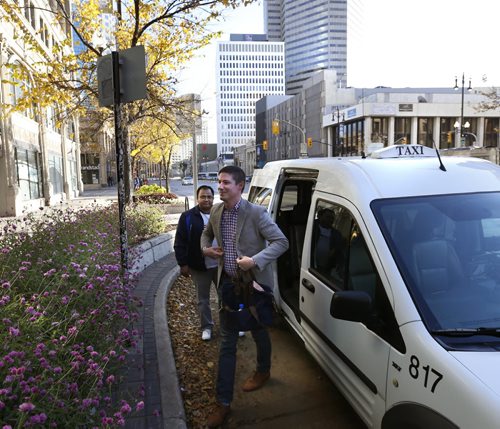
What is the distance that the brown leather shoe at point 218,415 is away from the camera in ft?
11.3

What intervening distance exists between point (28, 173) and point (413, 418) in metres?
25.5

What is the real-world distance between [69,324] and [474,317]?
104 inches

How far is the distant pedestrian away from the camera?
4941 mm

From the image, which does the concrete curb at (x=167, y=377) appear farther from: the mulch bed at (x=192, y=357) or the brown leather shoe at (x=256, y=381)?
the brown leather shoe at (x=256, y=381)

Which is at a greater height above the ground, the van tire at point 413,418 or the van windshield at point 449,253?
the van windshield at point 449,253

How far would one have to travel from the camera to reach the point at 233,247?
375cm

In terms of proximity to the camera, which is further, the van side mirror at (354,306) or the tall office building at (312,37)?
the tall office building at (312,37)

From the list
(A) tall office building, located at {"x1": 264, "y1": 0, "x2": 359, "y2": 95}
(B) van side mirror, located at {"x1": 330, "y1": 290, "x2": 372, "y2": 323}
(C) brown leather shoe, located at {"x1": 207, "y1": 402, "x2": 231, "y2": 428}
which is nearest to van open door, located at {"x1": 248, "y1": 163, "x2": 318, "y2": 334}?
(C) brown leather shoe, located at {"x1": 207, "y1": 402, "x2": 231, "y2": 428}

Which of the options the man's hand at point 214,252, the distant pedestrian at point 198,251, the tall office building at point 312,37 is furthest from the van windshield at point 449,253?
the tall office building at point 312,37

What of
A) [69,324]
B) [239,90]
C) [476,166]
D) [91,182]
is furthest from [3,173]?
[239,90]

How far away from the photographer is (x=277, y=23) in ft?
628

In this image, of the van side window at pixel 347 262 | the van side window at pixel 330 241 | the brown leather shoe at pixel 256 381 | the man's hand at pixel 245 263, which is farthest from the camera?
the brown leather shoe at pixel 256 381

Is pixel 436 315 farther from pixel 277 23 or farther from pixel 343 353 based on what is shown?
pixel 277 23

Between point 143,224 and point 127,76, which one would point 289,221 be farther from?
point 143,224
